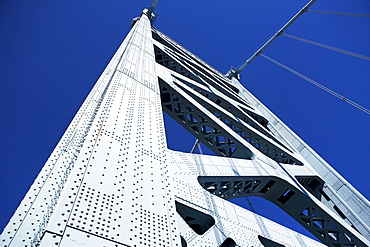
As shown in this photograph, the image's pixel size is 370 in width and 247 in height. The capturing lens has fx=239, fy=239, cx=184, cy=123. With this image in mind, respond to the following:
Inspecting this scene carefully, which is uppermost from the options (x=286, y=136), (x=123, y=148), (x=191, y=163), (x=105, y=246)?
(x=286, y=136)

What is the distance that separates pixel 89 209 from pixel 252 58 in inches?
805

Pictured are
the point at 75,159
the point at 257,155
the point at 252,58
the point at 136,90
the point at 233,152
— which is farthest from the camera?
the point at 252,58

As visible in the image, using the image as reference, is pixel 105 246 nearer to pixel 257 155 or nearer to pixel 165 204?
pixel 165 204

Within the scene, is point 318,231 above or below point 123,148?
above

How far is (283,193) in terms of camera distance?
6.66 metres

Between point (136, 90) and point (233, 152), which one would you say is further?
point (233, 152)

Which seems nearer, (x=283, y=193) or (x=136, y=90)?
(x=136, y=90)

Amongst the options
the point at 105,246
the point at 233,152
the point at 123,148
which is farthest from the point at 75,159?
the point at 233,152

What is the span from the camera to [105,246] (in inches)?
74.0

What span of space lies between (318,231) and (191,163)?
16.5ft

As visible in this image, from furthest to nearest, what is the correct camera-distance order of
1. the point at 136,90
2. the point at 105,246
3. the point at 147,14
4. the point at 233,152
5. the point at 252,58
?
the point at 252,58 → the point at 147,14 → the point at 233,152 → the point at 136,90 → the point at 105,246

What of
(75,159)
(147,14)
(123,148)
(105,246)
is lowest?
(105,246)

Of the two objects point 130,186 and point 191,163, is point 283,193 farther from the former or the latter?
point 130,186

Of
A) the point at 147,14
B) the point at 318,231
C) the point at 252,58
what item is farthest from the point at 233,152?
the point at 252,58
